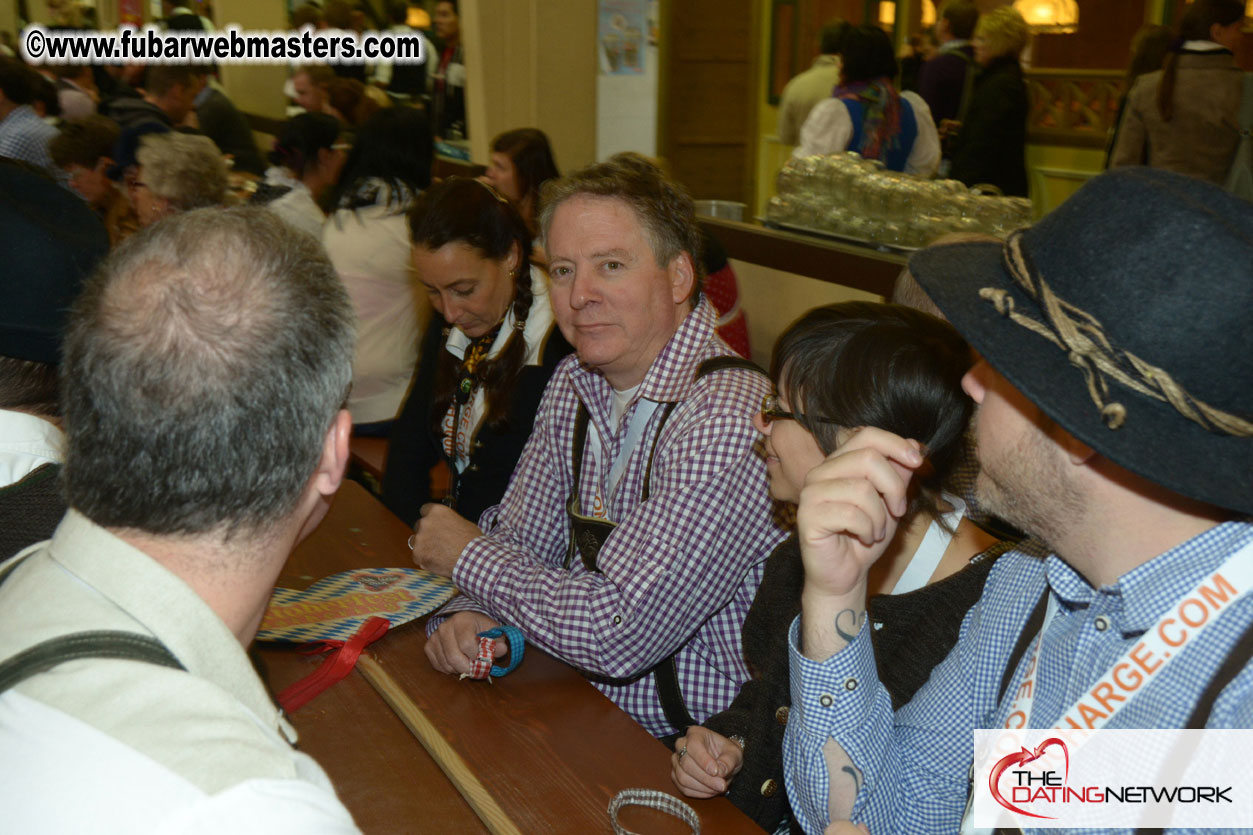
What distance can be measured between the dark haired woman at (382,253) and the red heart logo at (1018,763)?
3037 mm

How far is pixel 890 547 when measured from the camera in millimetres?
1755

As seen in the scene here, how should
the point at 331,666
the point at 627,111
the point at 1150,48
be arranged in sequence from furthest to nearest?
the point at 627,111, the point at 1150,48, the point at 331,666

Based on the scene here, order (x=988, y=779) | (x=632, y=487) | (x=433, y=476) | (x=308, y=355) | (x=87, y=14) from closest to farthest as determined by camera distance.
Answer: (x=308, y=355), (x=988, y=779), (x=632, y=487), (x=433, y=476), (x=87, y=14)

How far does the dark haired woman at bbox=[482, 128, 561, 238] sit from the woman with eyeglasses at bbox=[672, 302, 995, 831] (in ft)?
11.3

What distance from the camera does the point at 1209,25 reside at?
534cm

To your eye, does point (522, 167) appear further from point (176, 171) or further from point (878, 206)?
point (878, 206)

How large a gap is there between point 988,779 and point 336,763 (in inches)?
35.6

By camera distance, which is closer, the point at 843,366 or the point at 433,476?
the point at 843,366

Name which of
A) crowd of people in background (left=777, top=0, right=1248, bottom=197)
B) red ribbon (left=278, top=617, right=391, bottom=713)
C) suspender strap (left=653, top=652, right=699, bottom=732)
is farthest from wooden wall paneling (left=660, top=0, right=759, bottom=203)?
red ribbon (left=278, top=617, right=391, bottom=713)

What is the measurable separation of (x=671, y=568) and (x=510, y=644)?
1.03 ft

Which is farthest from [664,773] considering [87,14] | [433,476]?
[87,14]

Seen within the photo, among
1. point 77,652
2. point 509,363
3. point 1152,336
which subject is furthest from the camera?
point 509,363

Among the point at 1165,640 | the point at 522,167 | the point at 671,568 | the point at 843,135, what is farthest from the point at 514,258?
the point at 843,135

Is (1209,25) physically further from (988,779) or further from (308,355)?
(308,355)
